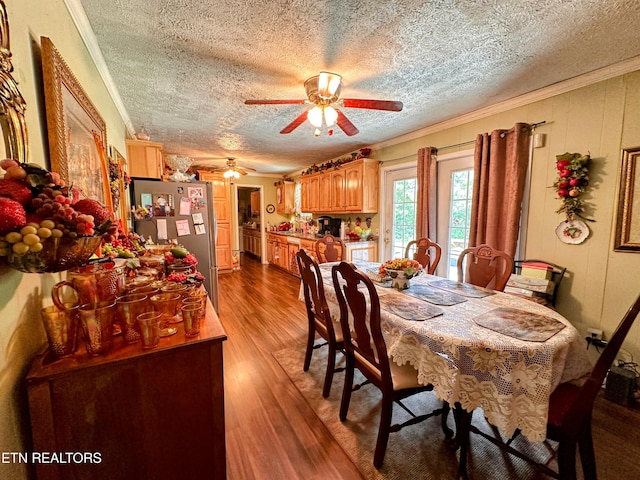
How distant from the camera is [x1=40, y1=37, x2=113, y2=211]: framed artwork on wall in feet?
3.19

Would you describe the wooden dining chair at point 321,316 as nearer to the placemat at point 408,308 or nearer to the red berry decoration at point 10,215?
the placemat at point 408,308

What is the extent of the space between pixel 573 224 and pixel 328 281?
2.12m

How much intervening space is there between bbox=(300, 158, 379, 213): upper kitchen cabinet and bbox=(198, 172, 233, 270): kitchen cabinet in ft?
6.33

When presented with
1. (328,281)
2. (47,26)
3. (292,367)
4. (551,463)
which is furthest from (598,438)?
(47,26)

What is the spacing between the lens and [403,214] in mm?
3934

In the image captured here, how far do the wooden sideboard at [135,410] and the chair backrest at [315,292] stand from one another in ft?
3.14

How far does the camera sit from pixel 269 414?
1.82m

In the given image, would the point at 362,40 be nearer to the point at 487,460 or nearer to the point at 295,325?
the point at 487,460

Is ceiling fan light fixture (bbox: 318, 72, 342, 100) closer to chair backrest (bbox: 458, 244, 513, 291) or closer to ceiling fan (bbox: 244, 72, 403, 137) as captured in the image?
ceiling fan (bbox: 244, 72, 403, 137)

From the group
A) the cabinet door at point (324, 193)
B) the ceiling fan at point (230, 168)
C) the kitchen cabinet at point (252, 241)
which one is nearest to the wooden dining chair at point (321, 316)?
the cabinet door at point (324, 193)

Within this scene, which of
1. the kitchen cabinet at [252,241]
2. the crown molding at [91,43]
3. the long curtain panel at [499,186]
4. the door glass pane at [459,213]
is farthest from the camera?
the kitchen cabinet at [252,241]

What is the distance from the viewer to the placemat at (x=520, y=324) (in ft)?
4.07

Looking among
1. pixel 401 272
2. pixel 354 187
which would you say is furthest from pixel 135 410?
pixel 354 187

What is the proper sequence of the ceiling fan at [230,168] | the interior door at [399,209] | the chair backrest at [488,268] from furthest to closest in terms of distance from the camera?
the ceiling fan at [230,168] < the interior door at [399,209] < the chair backrest at [488,268]
